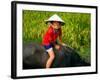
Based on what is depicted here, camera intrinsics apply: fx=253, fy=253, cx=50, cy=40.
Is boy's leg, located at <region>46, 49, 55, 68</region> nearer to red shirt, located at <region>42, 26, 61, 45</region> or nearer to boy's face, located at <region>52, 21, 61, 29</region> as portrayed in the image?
red shirt, located at <region>42, 26, 61, 45</region>

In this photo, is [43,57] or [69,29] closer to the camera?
[43,57]

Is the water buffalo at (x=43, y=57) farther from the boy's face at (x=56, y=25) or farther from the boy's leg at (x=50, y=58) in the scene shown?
the boy's face at (x=56, y=25)

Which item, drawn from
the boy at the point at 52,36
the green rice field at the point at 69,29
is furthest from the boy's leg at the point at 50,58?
the green rice field at the point at 69,29

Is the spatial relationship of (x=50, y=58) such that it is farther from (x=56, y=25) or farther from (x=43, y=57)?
(x=56, y=25)

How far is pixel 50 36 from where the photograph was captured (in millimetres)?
2074

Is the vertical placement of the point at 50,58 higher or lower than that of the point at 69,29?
lower

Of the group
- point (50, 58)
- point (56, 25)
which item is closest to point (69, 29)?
point (56, 25)

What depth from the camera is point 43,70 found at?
2033 millimetres

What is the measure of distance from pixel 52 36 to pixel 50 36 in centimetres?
2

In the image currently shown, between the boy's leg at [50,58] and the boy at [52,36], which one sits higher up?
the boy at [52,36]

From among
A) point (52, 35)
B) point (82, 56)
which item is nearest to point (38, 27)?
point (52, 35)

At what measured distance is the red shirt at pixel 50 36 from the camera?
2.05 meters

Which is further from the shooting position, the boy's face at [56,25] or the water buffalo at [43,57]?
the boy's face at [56,25]
